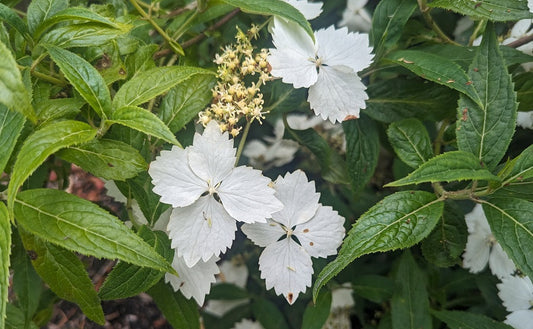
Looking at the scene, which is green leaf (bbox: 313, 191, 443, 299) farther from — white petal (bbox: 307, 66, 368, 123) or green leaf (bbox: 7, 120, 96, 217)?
green leaf (bbox: 7, 120, 96, 217)

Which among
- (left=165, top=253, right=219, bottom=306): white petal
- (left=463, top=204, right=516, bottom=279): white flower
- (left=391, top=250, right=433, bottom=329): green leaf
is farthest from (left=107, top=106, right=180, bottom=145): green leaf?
(left=463, top=204, right=516, bottom=279): white flower

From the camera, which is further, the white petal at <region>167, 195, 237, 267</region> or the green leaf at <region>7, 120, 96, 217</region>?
the white petal at <region>167, 195, 237, 267</region>

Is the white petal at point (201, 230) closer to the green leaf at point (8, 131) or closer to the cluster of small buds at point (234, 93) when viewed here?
the cluster of small buds at point (234, 93)

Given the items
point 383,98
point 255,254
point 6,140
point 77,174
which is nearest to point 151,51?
point 6,140

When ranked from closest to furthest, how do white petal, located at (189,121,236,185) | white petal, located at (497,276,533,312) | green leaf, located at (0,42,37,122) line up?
1. green leaf, located at (0,42,37,122)
2. white petal, located at (189,121,236,185)
3. white petal, located at (497,276,533,312)

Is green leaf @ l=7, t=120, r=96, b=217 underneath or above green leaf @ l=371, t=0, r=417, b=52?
underneath

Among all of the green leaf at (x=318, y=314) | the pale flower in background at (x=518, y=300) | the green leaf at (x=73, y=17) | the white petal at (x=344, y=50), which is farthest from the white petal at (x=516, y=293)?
the green leaf at (x=73, y=17)

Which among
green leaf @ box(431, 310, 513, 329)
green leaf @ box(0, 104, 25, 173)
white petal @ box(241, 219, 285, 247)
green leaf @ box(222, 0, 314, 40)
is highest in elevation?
green leaf @ box(222, 0, 314, 40)

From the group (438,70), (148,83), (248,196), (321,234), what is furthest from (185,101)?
(438,70)
